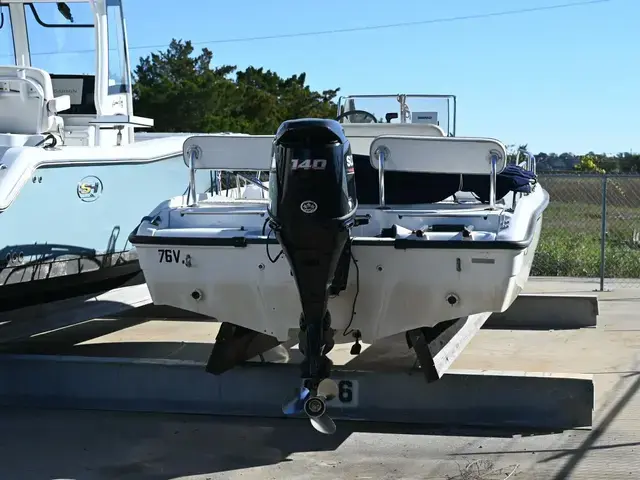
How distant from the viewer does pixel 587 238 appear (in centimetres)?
1520

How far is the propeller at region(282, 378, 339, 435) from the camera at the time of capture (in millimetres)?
4895

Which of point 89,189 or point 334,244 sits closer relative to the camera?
point 334,244

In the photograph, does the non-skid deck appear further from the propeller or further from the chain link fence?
the chain link fence

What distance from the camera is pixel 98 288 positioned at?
26.4 feet

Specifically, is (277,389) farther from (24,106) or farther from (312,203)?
(24,106)

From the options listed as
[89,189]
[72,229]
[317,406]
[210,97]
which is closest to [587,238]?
[89,189]

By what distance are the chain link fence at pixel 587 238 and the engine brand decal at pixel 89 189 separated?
5.89m

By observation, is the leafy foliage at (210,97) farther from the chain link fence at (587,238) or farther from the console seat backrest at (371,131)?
the console seat backrest at (371,131)

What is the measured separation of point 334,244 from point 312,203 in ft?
0.85

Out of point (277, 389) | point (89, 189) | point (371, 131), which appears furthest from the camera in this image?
point (371, 131)

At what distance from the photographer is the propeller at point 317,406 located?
4.89 m

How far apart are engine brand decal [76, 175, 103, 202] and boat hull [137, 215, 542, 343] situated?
1.53 m

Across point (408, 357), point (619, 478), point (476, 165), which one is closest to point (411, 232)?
point (476, 165)

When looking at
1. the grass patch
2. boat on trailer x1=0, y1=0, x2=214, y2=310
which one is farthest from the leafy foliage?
boat on trailer x1=0, y1=0, x2=214, y2=310
